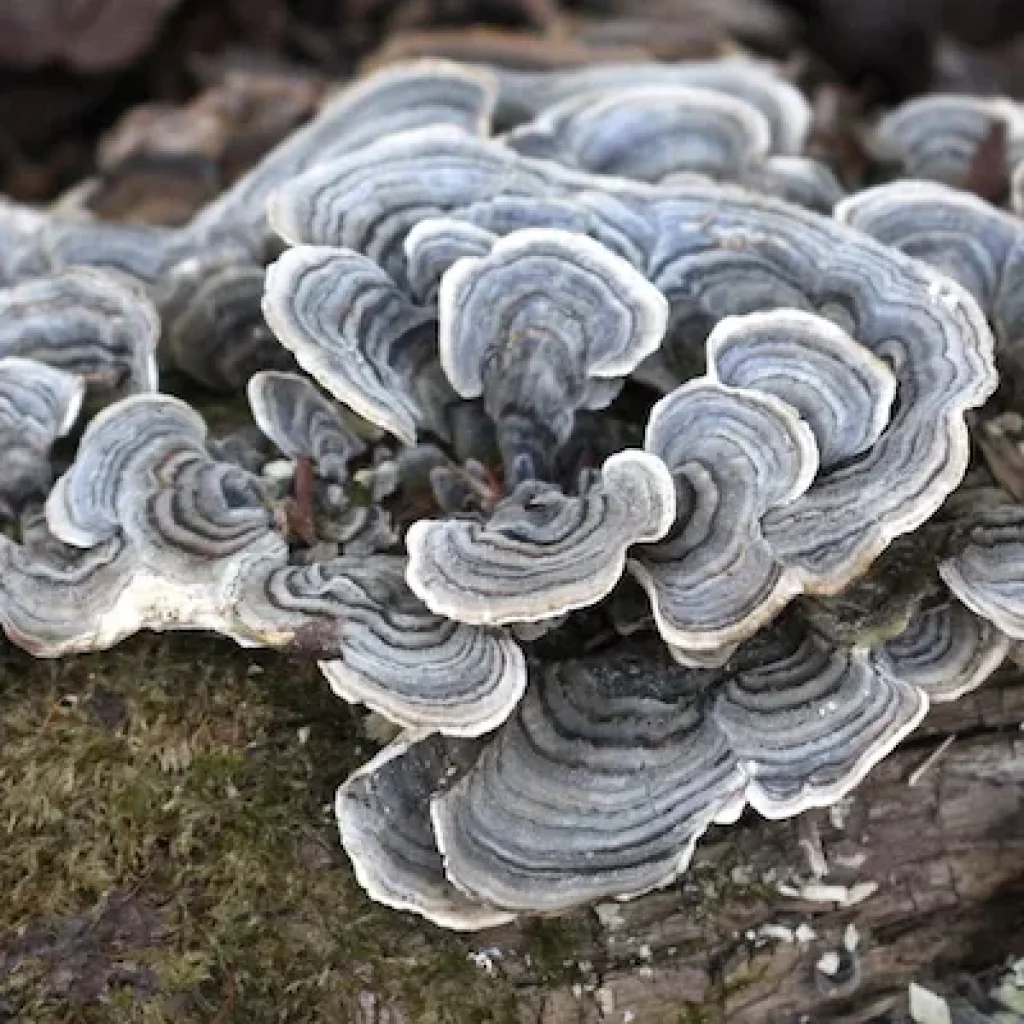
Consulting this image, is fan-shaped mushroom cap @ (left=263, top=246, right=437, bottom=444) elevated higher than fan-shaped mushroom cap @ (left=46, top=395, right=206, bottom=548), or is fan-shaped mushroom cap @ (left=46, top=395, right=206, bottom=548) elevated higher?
fan-shaped mushroom cap @ (left=263, top=246, right=437, bottom=444)

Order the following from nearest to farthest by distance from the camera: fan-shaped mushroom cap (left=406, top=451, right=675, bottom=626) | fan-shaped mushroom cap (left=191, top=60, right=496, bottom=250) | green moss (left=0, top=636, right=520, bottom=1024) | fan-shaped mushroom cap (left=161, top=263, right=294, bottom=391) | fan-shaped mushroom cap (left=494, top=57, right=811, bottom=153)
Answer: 1. fan-shaped mushroom cap (left=406, top=451, right=675, bottom=626)
2. green moss (left=0, top=636, right=520, bottom=1024)
3. fan-shaped mushroom cap (left=161, top=263, right=294, bottom=391)
4. fan-shaped mushroom cap (left=191, top=60, right=496, bottom=250)
5. fan-shaped mushroom cap (left=494, top=57, right=811, bottom=153)

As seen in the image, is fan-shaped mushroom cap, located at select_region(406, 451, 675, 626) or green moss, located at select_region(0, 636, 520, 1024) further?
green moss, located at select_region(0, 636, 520, 1024)

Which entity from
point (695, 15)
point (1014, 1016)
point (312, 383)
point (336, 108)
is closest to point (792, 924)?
point (1014, 1016)

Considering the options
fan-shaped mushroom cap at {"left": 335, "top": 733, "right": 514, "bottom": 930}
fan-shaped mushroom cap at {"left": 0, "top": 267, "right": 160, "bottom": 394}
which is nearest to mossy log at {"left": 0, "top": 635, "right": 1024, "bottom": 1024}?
fan-shaped mushroom cap at {"left": 335, "top": 733, "right": 514, "bottom": 930}

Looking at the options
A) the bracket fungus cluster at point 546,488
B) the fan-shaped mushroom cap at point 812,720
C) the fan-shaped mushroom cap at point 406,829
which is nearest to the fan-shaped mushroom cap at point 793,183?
the bracket fungus cluster at point 546,488

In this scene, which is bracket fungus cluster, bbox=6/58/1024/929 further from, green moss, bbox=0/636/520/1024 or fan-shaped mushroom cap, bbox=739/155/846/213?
fan-shaped mushroom cap, bbox=739/155/846/213

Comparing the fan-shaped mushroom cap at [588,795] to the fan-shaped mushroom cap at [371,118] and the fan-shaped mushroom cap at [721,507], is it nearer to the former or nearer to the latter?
the fan-shaped mushroom cap at [721,507]

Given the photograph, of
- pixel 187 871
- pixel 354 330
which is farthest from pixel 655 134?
pixel 187 871

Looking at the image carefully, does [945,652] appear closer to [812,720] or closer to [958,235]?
[812,720]
